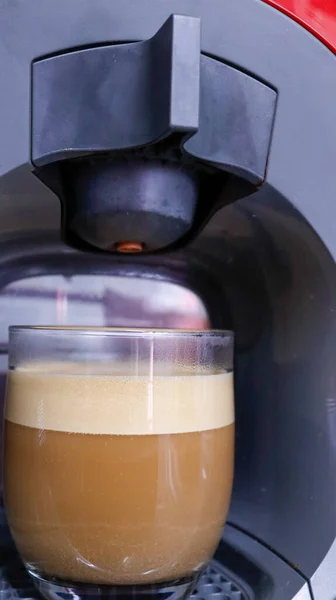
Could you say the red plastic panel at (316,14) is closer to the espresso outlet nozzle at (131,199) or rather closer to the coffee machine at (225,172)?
the coffee machine at (225,172)

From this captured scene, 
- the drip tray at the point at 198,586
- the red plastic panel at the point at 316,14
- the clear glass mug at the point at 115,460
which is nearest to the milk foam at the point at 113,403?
the clear glass mug at the point at 115,460

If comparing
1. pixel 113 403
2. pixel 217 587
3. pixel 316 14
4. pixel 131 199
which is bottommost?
pixel 217 587

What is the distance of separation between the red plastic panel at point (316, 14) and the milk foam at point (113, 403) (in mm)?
218

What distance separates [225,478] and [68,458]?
110 millimetres

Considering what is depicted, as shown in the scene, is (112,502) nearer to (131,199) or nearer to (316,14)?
(131,199)

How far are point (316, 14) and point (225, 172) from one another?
0.35 feet

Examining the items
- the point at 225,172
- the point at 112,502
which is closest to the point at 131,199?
the point at 225,172

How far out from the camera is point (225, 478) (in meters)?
0.42

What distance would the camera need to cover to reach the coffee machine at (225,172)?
334mm

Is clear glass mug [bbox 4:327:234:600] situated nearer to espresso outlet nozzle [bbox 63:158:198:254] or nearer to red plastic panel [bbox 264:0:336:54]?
espresso outlet nozzle [bbox 63:158:198:254]

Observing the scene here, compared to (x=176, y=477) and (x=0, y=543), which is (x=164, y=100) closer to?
(x=176, y=477)

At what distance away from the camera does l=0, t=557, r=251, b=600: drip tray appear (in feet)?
1.32

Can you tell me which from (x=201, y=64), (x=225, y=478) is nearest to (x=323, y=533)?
(x=225, y=478)

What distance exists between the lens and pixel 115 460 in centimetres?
37
